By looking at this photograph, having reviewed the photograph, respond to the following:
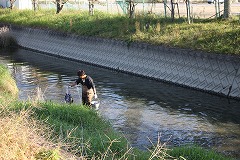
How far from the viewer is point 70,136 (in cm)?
898

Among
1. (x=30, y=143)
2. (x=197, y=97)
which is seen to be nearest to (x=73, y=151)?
(x=30, y=143)

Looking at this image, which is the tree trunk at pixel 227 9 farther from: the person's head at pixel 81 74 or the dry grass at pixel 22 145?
the dry grass at pixel 22 145

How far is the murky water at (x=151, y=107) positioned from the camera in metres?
12.4

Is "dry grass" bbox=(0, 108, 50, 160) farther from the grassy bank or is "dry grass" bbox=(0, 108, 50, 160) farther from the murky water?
the grassy bank

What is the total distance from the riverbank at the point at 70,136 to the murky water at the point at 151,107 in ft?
5.06

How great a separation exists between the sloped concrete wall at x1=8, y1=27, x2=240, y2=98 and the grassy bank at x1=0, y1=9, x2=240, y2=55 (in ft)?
1.45

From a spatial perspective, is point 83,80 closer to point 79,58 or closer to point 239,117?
point 239,117

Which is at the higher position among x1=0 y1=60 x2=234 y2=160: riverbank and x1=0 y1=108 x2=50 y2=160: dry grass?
x1=0 y1=108 x2=50 y2=160: dry grass

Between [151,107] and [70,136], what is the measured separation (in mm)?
7527

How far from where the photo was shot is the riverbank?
6.86 meters

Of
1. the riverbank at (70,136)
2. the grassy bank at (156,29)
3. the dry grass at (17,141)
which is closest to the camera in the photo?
the dry grass at (17,141)

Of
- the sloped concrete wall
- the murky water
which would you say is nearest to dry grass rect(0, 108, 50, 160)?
the murky water

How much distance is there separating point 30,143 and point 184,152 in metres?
3.84

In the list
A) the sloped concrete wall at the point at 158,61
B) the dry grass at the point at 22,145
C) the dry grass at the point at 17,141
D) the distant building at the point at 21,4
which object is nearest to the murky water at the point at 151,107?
the sloped concrete wall at the point at 158,61
